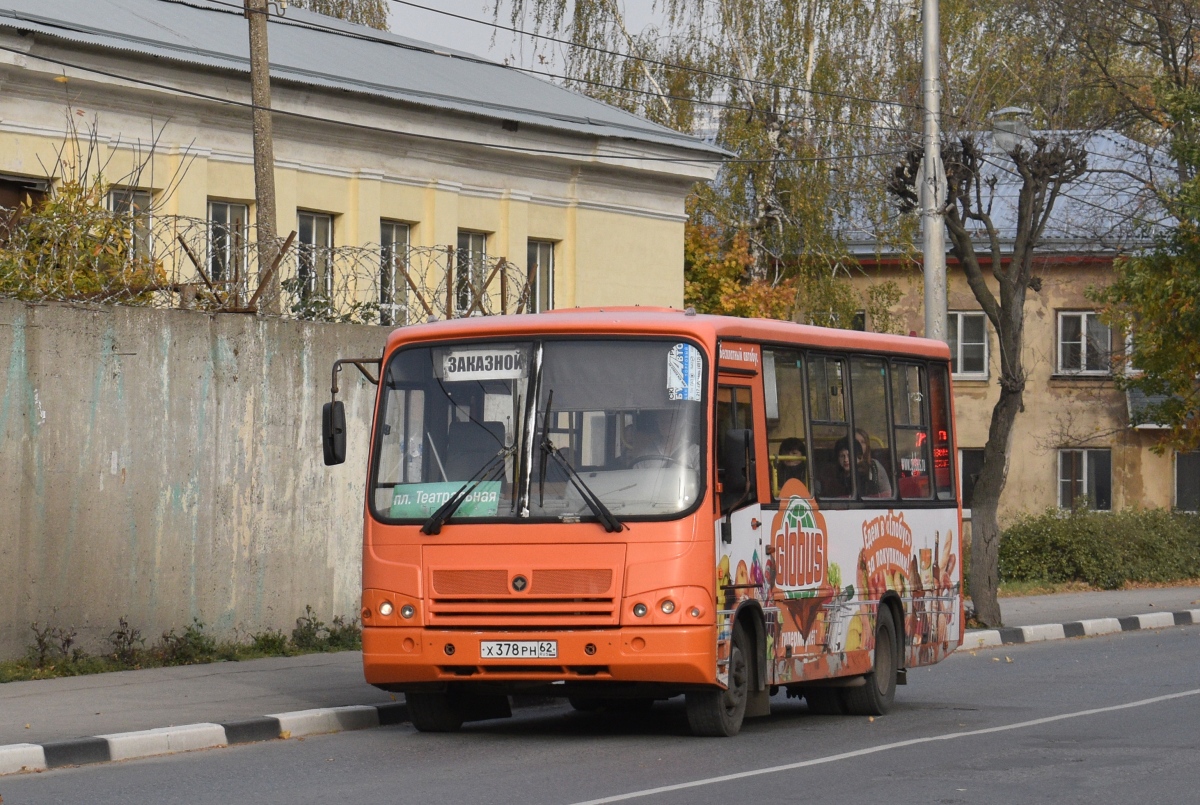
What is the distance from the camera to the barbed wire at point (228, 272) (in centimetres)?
1530

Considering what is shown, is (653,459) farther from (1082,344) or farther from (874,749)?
(1082,344)

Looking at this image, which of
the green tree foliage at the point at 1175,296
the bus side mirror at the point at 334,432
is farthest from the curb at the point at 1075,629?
the bus side mirror at the point at 334,432

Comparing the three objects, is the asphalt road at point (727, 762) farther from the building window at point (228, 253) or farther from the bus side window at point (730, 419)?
the building window at point (228, 253)

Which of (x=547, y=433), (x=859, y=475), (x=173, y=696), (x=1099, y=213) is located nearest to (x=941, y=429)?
(x=859, y=475)

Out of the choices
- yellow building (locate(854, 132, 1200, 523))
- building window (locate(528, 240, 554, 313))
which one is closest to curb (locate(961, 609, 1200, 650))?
building window (locate(528, 240, 554, 313))

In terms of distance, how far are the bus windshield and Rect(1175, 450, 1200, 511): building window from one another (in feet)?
107

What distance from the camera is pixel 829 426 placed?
13523mm

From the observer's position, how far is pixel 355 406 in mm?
18422

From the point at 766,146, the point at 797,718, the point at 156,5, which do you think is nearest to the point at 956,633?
the point at 797,718

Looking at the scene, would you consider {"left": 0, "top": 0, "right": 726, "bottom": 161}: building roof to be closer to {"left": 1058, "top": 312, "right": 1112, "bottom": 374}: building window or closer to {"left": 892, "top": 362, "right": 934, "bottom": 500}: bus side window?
{"left": 892, "top": 362, "right": 934, "bottom": 500}: bus side window

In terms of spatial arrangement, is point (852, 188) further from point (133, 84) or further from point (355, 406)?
point (355, 406)

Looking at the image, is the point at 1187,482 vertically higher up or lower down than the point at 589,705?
higher up

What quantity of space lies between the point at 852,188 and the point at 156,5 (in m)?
20.1

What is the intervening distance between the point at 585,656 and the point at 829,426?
2.99 meters
